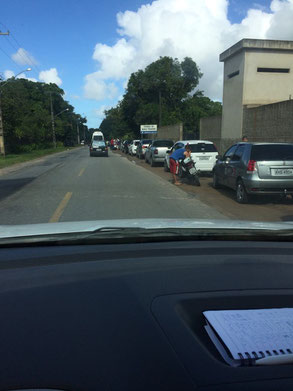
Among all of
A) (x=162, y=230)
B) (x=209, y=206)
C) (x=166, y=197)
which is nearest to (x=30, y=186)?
(x=166, y=197)

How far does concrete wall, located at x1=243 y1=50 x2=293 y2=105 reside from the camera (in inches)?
813

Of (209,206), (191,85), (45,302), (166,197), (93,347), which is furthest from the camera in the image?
(191,85)

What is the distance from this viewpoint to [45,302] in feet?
5.38

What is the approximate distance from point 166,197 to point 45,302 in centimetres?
897

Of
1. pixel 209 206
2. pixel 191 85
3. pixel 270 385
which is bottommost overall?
pixel 209 206

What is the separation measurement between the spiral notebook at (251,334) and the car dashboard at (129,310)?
4 centimetres

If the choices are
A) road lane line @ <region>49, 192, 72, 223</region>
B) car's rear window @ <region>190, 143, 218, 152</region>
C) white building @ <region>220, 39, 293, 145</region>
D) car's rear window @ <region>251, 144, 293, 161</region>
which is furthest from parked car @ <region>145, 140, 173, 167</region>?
car's rear window @ <region>251, 144, 293, 161</region>

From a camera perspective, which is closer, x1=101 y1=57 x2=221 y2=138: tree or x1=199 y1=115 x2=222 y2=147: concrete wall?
x1=199 y1=115 x2=222 y2=147: concrete wall

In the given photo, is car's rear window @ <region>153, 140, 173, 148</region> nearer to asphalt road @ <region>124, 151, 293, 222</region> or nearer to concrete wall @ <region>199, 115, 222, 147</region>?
concrete wall @ <region>199, 115, 222, 147</region>

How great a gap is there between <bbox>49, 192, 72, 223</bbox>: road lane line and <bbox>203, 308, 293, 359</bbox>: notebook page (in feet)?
19.2

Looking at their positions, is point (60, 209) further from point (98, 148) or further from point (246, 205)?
point (98, 148)

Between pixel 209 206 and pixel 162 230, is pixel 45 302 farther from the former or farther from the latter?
pixel 209 206

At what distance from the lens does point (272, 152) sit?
8.93 meters

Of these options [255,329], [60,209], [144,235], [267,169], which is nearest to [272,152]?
[267,169]
